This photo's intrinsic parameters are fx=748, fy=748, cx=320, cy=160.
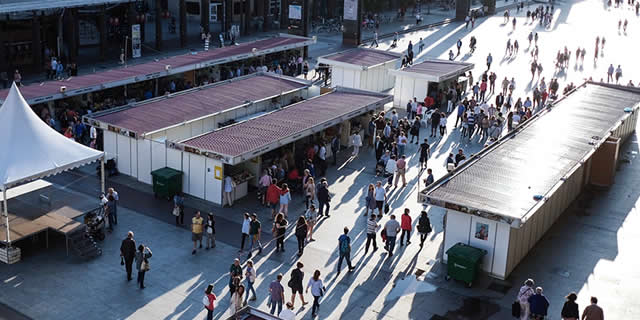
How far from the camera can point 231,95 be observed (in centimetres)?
3281

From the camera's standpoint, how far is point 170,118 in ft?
93.0

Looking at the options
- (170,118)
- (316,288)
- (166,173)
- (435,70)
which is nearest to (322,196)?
(166,173)

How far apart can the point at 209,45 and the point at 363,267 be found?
1418 inches

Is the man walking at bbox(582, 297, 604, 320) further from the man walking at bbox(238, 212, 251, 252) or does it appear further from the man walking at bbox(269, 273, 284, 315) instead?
the man walking at bbox(238, 212, 251, 252)

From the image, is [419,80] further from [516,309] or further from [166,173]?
[516,309]

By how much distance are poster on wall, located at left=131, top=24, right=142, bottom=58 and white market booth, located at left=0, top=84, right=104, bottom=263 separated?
84.2 feet

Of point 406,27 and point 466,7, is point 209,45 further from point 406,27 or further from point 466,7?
point 466,7

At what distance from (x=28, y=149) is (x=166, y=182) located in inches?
194

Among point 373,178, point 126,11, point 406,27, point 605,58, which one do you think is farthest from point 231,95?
point 406,27

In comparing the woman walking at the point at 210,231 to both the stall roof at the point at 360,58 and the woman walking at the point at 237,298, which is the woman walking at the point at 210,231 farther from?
the stall roof at the point at 360,58

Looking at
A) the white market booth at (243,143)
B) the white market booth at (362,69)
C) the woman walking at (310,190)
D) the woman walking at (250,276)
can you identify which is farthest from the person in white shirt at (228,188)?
the white market booth at (362,69)

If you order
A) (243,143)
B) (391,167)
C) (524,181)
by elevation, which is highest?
(524,181)

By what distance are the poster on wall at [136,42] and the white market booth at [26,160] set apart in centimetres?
2566

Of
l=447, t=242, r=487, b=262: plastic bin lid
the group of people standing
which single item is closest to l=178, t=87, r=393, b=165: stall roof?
l=447, t=242, r=487, b=262: plastic bin lid
